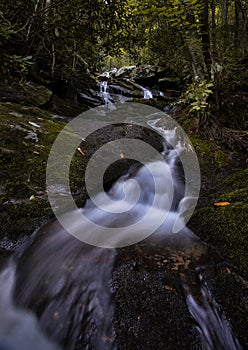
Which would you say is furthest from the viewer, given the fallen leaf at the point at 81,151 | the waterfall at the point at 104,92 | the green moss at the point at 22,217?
the waterfall at the point at 104,92

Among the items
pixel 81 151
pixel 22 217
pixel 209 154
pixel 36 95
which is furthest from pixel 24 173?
pixel 36 95

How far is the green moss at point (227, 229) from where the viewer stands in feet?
6.23

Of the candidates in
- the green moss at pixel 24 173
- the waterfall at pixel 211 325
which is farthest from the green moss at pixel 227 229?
the green moss at pixel 24 173

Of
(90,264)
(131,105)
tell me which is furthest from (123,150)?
(131,105)

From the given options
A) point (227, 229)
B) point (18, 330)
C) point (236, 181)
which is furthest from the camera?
point (236, 181)

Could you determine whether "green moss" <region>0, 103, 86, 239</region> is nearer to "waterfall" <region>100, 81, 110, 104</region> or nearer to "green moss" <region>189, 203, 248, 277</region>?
"green moss" <region>189, 203, 248, 277</region>

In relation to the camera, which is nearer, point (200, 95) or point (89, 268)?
point (89, 268)

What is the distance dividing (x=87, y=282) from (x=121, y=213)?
1.16 m

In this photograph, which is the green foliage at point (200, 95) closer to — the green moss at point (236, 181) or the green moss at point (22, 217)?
the green moss at point (236, 181)

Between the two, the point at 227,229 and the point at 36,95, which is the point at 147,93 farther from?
the point at 227,229

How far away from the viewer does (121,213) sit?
2.92m

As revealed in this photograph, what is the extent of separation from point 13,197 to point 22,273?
2.61ft

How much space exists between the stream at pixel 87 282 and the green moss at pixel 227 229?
10 centimetres

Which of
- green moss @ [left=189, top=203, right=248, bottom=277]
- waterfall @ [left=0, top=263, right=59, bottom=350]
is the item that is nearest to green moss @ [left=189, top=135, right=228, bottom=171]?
green moss @ [left=189, top=203, right=248, bottom=277]
